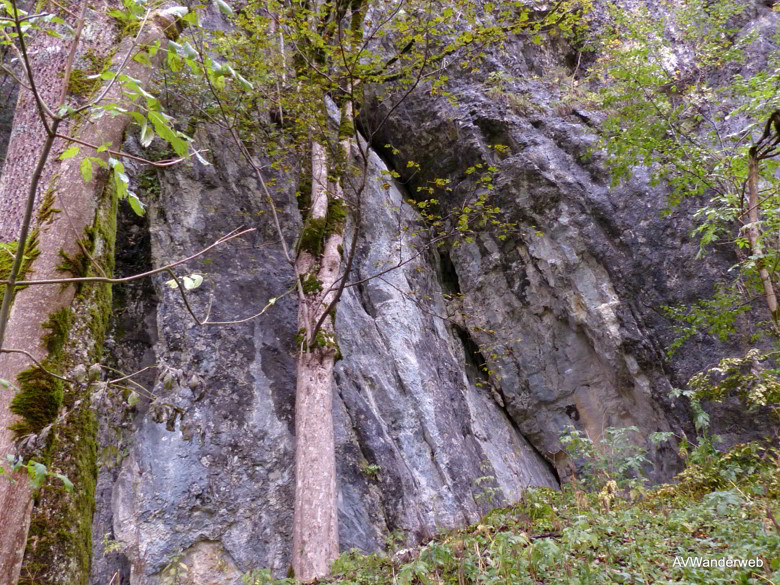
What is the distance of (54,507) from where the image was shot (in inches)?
101

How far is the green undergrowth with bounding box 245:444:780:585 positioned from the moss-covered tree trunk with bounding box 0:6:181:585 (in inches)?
61.4

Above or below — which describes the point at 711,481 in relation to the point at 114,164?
below

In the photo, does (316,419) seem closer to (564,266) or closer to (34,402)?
(34,402)

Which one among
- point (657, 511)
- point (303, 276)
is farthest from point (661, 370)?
point (303, 276)

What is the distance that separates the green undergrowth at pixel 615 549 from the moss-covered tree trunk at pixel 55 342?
1559mm

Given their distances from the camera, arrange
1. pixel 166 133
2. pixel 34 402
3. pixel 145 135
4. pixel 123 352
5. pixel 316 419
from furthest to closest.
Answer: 1. pixel 123 352
2. pixel 316 419
3. pixel 34 402
4. pixel 145 135
5. pixel 166 133

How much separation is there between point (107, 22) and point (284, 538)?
534 cm

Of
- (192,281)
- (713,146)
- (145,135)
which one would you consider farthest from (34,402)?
(713,146)

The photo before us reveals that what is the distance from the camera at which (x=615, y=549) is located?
2.96 metres

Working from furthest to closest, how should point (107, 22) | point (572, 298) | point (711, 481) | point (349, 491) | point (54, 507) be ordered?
point (572, 298) < point (349, 491) < point (711, 481) < point (107, 22) < point (54, 507)

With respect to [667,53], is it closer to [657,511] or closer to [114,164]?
[657,511]

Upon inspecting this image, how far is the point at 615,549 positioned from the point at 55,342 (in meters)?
3.57

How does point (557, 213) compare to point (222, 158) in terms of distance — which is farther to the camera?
point (557, 213)

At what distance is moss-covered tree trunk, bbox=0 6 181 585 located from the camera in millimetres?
2385
